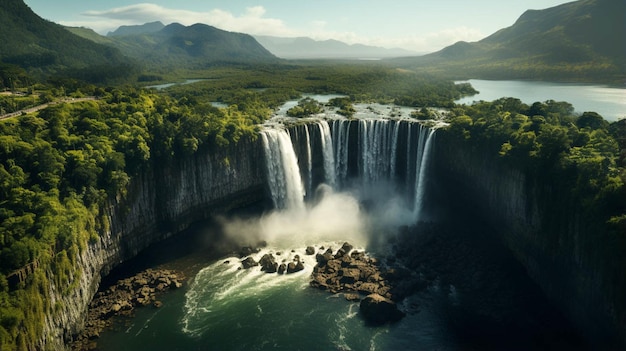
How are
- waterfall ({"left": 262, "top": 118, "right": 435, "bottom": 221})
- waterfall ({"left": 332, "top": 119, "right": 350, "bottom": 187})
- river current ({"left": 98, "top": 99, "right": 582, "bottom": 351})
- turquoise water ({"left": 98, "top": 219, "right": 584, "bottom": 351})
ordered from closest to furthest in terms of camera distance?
turquoise water ({"left": 98, "top": 219, "right": 584, "bottom": 351}) → river current ({"left": 98, "top": 99, "right": 582, "bottom": 351}) → waterfall ({"left": 262, "top": 118, "right": 435, "bottom": 221}) → waterfall ({"left": 332, "top": 119, "right": 350, "bottom": 187})

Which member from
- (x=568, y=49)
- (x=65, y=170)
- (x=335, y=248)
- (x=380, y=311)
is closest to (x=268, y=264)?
(x=335, y=248)

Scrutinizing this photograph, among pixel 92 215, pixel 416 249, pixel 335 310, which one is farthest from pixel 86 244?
pixel 416 249

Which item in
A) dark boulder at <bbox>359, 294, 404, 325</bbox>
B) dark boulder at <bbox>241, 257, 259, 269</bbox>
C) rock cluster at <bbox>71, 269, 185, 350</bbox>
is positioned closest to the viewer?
rock cluster at <bbox>71, 269, 185, 350</bbox>

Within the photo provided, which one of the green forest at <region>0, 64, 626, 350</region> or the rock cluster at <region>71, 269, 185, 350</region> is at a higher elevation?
the green forest at <region>0, 64, 626, 350</region>

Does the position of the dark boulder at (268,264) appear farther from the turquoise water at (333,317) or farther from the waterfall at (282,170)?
the waterfall at (282,170)

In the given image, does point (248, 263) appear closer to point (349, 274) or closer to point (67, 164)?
point (349, 274)

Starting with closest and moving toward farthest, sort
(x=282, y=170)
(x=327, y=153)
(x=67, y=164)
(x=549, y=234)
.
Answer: (x=549, y=234)
(x=67, y=164)
(x=282, y=170)
(x=327, y=153)

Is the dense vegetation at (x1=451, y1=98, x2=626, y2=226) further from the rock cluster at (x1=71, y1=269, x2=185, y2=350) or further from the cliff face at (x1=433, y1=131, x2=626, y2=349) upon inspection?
the rock cluster at (x1=71, y1=269, x2=185, y2=350)

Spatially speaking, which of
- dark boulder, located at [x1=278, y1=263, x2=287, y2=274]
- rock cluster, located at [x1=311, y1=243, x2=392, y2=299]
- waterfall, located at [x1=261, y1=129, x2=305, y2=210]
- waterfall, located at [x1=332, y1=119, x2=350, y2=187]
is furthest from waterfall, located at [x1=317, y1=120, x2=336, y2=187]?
dark boulder, located at [x1=278, y1=263, x2=287, y2=274]
